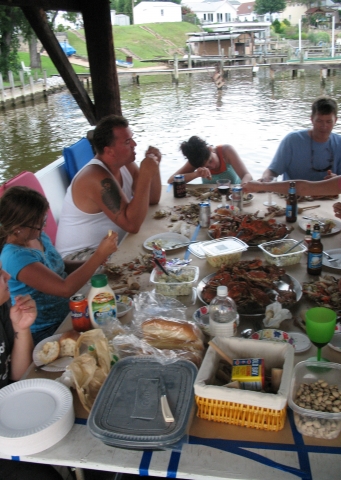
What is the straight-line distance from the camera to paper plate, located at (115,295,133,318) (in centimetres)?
186

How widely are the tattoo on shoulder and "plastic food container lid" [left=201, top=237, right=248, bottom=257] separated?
77 centimetres

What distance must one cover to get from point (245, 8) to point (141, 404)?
6987cm

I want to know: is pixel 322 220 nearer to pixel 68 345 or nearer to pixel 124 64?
pixel 68 345

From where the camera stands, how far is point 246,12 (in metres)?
60.4

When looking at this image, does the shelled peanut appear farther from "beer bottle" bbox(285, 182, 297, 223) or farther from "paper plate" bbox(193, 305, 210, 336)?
"beer bottle" bbox(285, 182, 297, 223)

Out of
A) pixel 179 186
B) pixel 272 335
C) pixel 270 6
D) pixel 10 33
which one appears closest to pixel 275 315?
pixel 272 335

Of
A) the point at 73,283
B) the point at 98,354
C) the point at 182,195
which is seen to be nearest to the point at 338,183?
the point at 182,195

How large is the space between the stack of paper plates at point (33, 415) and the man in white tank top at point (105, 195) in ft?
5.02

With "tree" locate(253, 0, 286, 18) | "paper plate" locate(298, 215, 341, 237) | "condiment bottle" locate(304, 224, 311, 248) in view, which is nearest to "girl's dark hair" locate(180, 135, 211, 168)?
"paper plate" locate(298, 215, 341, 237)

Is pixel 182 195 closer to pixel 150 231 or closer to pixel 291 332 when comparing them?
pixel 150 231

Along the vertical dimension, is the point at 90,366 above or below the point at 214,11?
below

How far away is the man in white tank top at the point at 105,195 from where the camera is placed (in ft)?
9.21

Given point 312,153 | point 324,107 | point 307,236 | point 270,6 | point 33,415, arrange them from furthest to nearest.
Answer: point 270,6 → point 312,153 → point 324,107 → point 307,236 → point 33,415

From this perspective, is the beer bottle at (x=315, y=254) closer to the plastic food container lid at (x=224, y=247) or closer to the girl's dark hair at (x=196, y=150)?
the plastic food container lid at (x=224, y=247)
